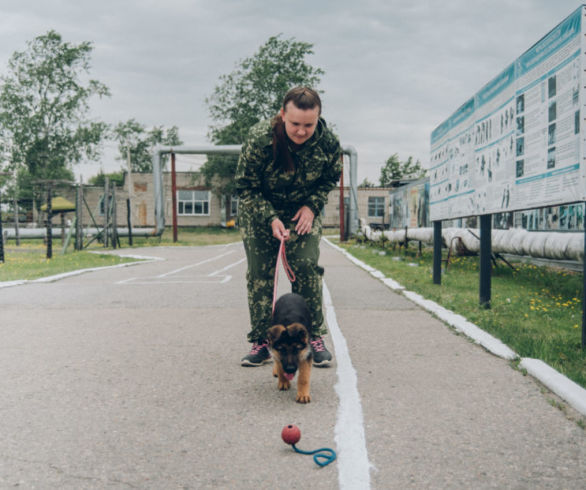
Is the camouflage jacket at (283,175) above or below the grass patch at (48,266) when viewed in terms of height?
above

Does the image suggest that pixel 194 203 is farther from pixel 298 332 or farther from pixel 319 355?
pixel 298 332

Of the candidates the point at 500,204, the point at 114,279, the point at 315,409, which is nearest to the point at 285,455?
the point at 315,409

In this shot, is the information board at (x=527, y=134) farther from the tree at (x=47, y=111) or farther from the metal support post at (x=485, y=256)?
the tree at (x=47, y=111)

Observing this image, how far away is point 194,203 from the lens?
60.1 metres

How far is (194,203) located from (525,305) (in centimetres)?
5445

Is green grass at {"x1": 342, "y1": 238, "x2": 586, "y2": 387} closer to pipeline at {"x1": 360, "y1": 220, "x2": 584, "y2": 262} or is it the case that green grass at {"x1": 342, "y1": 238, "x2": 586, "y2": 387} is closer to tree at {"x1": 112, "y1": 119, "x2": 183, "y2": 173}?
pipeline at {"x1": 360, "y1": 220, "x2": 584, "y2": 262}

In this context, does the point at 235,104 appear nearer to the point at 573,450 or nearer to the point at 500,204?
the point at 500,204

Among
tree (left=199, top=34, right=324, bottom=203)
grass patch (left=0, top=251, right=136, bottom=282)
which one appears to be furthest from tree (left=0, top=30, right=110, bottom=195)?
grass patch (left=0, top=251, right=136, bottom=282)

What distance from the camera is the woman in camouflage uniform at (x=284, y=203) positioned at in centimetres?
417

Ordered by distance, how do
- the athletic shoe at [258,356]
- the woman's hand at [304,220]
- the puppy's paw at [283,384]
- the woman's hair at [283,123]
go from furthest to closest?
the athletic shoe at [258,356]
the woman's hand at [304,220]
the puppy's paw at [283,384]
the woman's hair at [283,123]

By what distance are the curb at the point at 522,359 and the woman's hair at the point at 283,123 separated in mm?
2348

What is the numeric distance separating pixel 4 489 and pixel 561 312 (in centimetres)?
647

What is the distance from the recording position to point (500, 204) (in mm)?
6629

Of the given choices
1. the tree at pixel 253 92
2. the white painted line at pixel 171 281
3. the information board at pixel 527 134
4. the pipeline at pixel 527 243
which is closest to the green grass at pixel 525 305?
the pipeline at pixel 527 243
